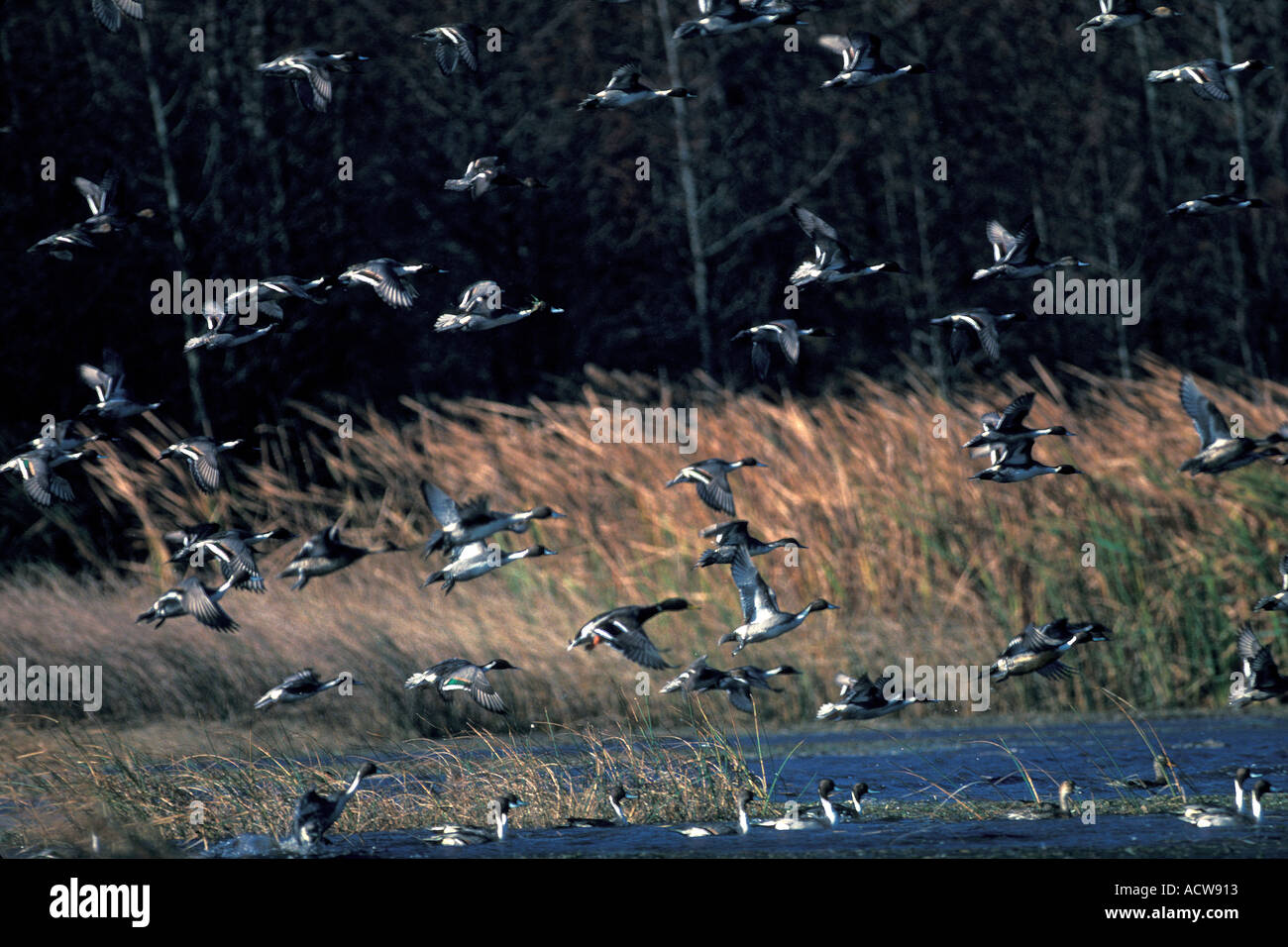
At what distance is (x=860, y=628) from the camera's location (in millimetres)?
12102

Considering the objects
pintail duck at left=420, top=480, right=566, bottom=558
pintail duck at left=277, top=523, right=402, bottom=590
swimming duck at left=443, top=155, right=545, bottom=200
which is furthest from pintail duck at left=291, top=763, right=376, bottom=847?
swimming duck at left=443, top=155, right=545, bottom=200

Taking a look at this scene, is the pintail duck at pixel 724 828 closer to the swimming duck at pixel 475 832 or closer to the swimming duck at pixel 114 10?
the swimming duck at pixel 475 832

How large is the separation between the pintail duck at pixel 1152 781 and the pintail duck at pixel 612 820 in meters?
2.45

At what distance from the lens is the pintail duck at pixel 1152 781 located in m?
8.86

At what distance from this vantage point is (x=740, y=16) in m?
8.55

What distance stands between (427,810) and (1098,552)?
5.18 m

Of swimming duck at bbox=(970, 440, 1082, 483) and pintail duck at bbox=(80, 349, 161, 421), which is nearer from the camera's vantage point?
pintail duck at bbox=(80, 349, 161, 421)

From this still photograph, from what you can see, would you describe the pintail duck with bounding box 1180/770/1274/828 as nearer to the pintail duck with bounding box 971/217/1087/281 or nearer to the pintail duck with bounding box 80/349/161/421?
Answer: the pintail duck with bounding box 971/217/1087/281

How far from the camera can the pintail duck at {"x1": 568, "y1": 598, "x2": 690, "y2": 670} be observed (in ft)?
23.6

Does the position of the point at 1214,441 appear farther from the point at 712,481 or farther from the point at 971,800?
the point at 712,481

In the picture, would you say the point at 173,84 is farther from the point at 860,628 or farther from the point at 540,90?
the point at 860,628

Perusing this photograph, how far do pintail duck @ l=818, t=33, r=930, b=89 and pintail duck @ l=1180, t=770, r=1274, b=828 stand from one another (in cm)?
344

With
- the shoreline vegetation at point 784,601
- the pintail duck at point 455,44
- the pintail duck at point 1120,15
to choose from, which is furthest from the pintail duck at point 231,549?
the pintail duck at point 1120,15
